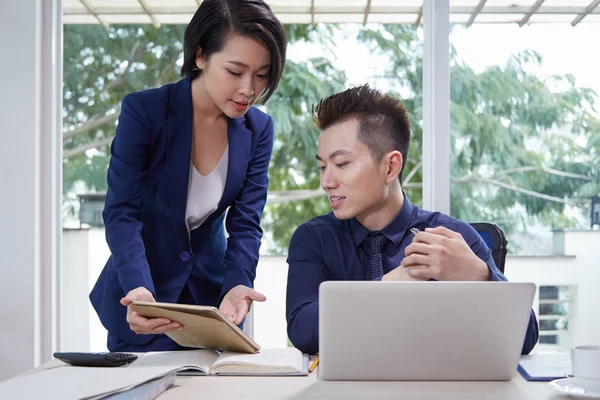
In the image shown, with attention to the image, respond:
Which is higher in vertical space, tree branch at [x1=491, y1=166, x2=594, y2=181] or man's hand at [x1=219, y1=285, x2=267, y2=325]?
tree branch at [x1=491, y1=166, x2=594, y2=181]

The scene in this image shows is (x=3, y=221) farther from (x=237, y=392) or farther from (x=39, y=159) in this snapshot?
(x=237, y=392)

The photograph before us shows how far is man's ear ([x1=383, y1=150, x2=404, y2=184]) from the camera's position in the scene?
1.97 m

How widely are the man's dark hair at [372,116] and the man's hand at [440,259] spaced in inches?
17.5

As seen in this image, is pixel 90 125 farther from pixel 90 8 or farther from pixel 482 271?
pixel 482 271

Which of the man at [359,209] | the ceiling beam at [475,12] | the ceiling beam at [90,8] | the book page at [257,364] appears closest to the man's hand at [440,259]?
the man at [359,209]

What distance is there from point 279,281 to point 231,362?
3.86 metres

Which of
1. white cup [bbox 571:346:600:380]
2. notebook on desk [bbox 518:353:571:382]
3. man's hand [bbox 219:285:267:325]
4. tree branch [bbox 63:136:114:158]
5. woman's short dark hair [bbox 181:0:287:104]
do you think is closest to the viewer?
white cup [bbox 571:346:600:380]

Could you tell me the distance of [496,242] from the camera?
2.02 meters

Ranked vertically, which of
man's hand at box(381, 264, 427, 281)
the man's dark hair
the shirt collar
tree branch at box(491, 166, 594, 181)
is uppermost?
the man's dark hair

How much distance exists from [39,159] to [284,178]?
9.63 feet

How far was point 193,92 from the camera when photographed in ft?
6.95

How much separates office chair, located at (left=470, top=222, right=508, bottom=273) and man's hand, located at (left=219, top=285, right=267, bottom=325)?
641 mm

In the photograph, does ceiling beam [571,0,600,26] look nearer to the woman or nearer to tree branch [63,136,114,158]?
the woman

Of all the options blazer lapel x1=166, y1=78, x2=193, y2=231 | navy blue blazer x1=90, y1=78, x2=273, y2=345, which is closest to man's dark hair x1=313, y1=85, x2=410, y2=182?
navy blue blazer x1=90, y1=78, x2=273, y2=345
